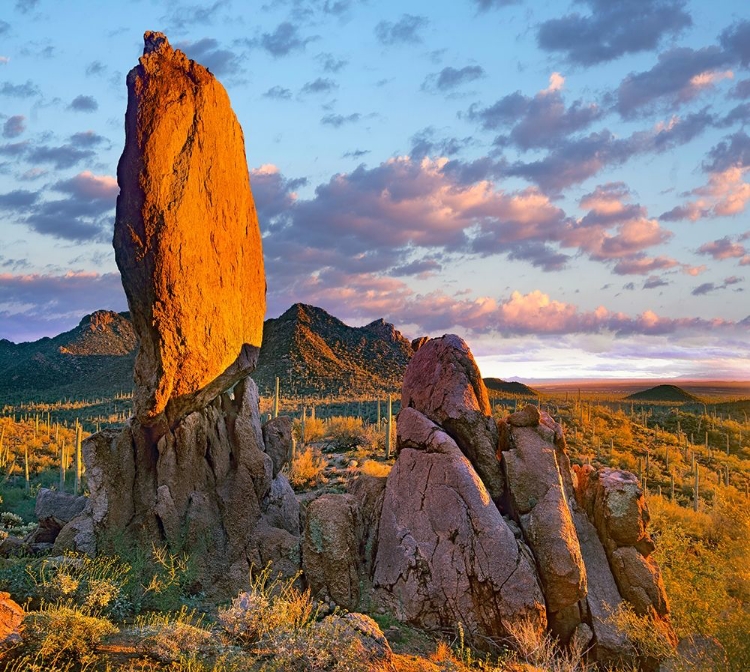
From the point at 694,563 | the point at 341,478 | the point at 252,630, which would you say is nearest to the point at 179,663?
the point at 252,630

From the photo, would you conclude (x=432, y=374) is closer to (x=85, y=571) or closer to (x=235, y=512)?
(x=235, y=512)

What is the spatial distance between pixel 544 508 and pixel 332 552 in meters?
4.14

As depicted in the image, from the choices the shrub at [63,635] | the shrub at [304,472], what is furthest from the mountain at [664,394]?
the shrub at [63,635]

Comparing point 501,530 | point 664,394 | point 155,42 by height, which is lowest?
point 664,394

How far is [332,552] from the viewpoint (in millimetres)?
12156

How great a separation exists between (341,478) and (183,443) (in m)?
12.4

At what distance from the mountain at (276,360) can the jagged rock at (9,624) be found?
49.9 m

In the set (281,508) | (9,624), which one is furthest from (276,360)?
(9,624)

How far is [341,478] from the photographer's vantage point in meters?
25.6

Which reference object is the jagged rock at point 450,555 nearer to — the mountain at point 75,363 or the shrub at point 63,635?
the shrub at point 63,635

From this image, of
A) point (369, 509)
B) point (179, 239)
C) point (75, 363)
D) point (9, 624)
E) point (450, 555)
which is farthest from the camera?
point (75, 363)

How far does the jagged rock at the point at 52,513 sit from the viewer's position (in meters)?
15.2

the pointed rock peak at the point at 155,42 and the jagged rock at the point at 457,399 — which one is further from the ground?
the pointed rock peak at the point at 155,42

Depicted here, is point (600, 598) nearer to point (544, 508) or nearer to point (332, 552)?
point (544, 508)
